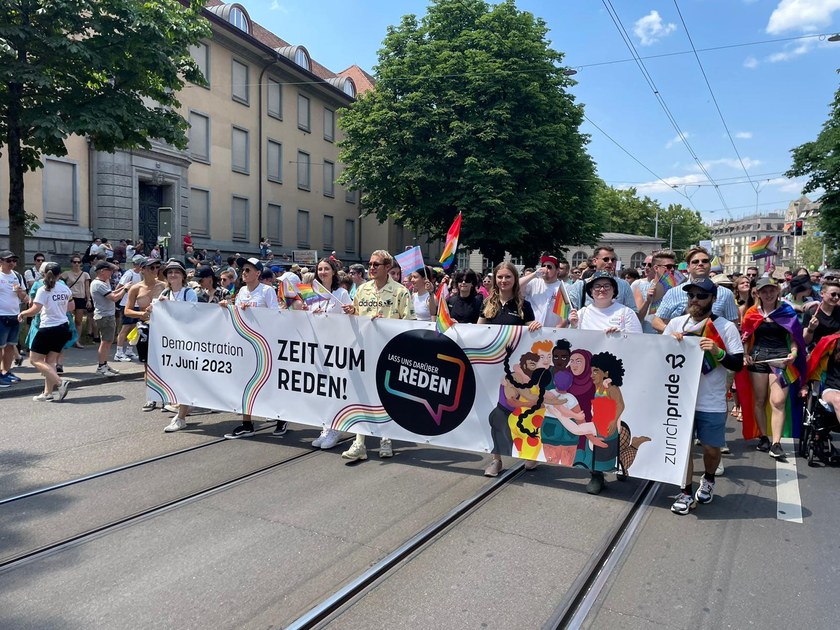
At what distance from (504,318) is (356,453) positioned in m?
1.88

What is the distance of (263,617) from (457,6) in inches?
1227

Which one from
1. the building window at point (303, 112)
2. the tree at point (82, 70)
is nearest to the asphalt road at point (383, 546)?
the tree at point (82, 70)

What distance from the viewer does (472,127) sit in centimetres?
2769

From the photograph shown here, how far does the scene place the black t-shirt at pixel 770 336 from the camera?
21.5ft

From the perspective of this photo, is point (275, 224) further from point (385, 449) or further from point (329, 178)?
point (385, 449)

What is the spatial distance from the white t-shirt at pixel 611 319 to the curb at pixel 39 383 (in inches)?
296

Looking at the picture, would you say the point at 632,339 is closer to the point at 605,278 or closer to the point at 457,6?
the point at 605,278

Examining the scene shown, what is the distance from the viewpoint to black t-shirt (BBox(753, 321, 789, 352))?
6.54 metres

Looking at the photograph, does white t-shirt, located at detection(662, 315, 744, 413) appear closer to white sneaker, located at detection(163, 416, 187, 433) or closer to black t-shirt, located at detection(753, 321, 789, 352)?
black t-shirt, located at detection(753, 321, 789, 352)

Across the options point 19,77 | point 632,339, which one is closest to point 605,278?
point 632,339

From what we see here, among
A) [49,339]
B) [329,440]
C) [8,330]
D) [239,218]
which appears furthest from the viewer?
[239,218]

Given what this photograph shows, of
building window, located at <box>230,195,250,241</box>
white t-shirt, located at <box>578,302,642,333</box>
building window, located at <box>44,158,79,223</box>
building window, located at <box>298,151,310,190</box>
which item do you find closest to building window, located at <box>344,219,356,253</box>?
building window, located at <box>298,151,310,190</box>

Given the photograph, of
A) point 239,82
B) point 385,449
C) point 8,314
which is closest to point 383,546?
point 385,449

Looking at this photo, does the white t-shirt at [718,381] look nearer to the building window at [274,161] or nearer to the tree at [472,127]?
the tree at [472,127]
